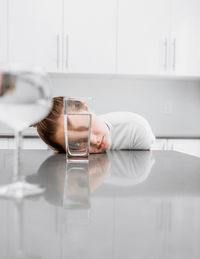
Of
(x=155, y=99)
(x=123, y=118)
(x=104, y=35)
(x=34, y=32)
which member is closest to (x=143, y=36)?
(x=104, y=35)

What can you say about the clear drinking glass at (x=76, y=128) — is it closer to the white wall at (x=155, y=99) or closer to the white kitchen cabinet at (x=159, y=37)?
the white kitchen cabinet at (x=159, y=37)

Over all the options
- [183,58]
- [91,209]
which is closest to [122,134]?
[91,209]

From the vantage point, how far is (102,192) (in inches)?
16.7

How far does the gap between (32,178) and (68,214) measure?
0.23m

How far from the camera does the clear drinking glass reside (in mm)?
781

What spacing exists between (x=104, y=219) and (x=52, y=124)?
2.11 ft

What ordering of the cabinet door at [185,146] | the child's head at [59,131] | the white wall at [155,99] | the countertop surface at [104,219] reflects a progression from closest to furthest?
the countertop surface at [104,219], the child's head at [59,131], the cabinet door at [185,146], the white wall at [155,99]

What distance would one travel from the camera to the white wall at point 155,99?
10.5 ft

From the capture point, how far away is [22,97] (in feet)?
1.28

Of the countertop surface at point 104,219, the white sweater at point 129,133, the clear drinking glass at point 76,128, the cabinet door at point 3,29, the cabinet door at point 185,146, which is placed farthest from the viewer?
the cabinet door at point 185,146

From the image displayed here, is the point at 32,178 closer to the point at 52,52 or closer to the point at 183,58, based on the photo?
the point at 52,52

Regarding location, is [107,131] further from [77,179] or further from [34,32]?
[34,32]

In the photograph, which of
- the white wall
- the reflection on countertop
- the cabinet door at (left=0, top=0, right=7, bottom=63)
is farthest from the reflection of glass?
the white wall

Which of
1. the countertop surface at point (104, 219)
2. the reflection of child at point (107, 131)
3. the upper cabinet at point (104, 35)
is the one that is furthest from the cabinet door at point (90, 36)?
the countertop surface at point (104, 219)
